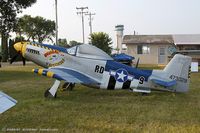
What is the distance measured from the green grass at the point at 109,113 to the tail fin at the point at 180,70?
1.56 ft

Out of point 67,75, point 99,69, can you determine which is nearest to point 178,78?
point 99,69

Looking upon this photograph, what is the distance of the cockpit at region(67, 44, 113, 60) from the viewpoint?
448 inches

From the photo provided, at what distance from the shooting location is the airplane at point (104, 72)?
10.8m

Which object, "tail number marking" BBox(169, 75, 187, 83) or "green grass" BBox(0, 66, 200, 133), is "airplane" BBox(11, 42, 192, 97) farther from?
"green grass" BBox(0, 66, 200, 133)

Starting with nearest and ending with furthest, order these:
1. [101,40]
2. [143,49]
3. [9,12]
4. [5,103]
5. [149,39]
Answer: [5,103] → [9,12] → [143,49] → [149,39] → [101,40]

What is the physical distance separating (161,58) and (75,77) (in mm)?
37423

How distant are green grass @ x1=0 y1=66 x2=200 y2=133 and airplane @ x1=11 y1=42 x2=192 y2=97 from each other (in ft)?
1.22

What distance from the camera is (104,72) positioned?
36.4 ft

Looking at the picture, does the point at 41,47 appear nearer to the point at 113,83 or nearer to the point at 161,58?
the point at 113,83

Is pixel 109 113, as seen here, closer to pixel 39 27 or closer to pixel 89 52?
pixel 89 52

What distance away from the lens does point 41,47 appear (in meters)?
11.9

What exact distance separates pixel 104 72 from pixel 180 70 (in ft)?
7.41

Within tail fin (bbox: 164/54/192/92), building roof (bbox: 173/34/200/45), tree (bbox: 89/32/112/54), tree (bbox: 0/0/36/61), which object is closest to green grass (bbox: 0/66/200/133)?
tail fin (bbox: 164/54/192/92)

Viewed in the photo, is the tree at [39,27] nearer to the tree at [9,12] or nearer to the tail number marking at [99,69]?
the tree at [9,12]
